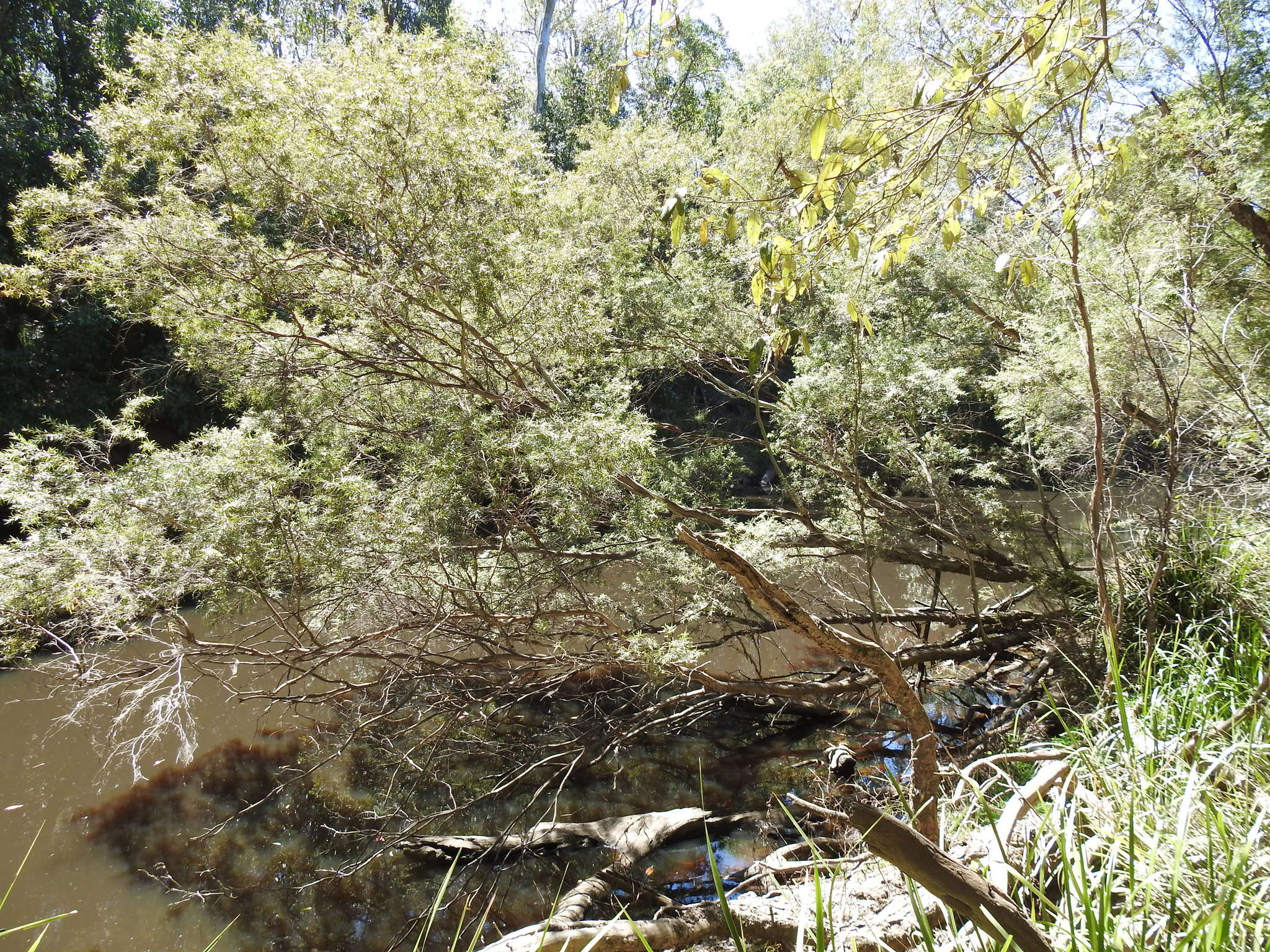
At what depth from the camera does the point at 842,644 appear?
335 cm

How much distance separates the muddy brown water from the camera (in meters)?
4.34

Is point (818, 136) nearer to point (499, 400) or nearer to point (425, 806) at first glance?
point (499, 400)

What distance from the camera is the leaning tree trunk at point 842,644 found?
3.14 m

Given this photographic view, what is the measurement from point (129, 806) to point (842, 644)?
5888 millimetres

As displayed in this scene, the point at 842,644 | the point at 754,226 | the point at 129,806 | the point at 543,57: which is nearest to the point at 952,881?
the point at 754,226

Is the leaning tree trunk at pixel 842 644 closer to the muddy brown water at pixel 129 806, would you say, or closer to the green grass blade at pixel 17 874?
the muddy brown water at pixel 129 806

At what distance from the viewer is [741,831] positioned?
4918 mm

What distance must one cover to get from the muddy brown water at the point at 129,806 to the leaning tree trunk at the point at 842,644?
181 centimetres

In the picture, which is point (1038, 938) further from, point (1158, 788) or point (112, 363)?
point (112, 363)

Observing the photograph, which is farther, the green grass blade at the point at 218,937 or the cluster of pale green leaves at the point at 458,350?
the cluster of pale green leaves at the point at 458,350

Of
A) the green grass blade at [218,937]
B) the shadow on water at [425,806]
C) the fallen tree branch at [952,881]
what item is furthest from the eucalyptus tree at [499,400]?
the fallen tree branch at [952,881]

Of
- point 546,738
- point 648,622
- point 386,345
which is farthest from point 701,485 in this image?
point 386,345

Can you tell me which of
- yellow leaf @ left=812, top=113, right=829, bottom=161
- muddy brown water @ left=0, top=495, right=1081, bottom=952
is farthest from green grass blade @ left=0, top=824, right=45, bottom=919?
yellow leaf @ left=812, top=113, right=829, bottom=161

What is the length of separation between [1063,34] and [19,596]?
5.98m
